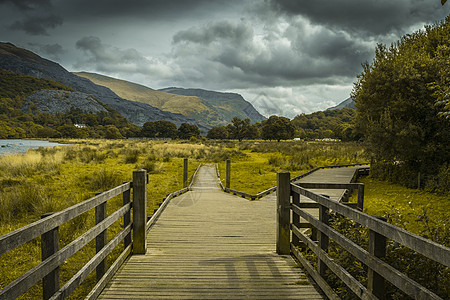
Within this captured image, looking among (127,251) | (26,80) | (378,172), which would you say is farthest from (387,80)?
(26,80)

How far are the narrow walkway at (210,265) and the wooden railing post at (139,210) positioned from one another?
0.58 feet

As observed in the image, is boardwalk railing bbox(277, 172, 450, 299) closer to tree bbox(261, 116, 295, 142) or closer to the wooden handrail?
the wooden handrail

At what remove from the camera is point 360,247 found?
106 inches

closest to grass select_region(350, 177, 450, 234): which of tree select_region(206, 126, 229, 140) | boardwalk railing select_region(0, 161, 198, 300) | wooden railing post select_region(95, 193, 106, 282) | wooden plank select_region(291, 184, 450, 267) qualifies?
wooden plank select_region(291, 184, 450, 267)

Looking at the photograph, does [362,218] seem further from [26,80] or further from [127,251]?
[26,80]

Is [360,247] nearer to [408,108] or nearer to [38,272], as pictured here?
[38,272]

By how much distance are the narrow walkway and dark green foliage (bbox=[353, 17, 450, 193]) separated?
9.94 m

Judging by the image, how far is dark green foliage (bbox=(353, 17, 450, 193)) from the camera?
43.4ft

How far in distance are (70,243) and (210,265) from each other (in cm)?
222

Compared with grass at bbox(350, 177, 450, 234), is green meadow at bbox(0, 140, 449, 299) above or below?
above

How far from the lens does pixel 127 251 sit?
447 cm

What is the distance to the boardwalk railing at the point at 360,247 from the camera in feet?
6.02

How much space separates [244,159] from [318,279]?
85.8ft

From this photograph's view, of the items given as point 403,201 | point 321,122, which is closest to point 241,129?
point 403,201
